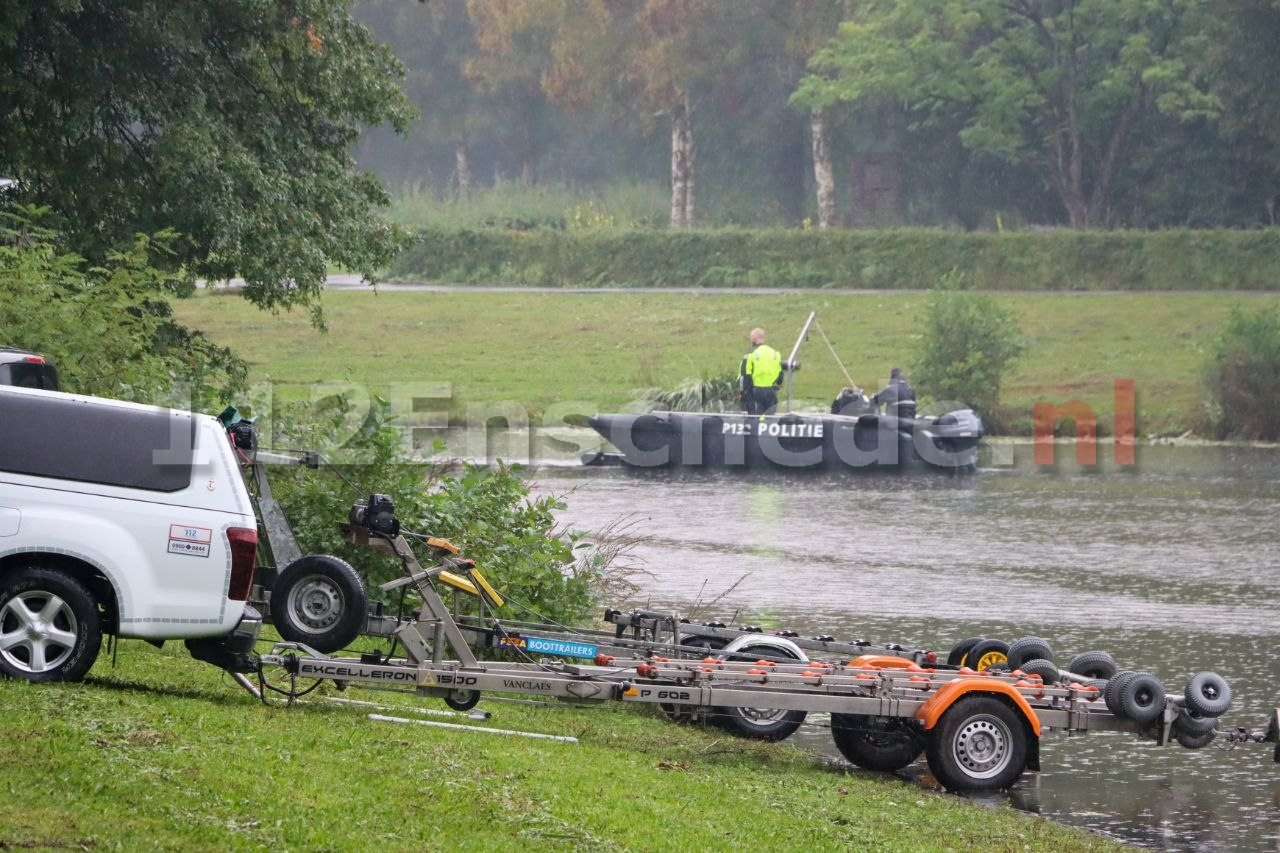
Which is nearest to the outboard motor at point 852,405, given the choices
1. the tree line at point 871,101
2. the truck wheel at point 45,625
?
the truck wheel at point 45,625

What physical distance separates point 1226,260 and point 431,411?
23078 mm

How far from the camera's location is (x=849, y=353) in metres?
41.0

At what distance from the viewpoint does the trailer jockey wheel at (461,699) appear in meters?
11.1

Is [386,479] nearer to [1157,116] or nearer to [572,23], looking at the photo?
[1157,116]

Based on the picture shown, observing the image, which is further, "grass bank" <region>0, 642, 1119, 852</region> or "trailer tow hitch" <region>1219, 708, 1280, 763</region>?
"trailer tow hitch" <region>1219, 708, 1280, 763</region>

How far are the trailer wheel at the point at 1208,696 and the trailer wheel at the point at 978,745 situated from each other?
1084 mm

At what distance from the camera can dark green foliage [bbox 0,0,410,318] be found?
67.8ft

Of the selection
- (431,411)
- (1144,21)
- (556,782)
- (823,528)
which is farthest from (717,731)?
(1144,21)

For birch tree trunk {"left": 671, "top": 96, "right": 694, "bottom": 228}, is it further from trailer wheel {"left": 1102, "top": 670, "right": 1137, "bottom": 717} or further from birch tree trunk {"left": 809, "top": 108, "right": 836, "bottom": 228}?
trailer wheel {"left": 1102, "top": 670, "right": 1137, "bottom": 717}

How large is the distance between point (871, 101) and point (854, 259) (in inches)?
533

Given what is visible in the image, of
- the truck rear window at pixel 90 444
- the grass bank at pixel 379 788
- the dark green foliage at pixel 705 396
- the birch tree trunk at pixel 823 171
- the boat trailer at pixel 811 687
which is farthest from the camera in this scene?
the birch tree trunk at pixel 823 171

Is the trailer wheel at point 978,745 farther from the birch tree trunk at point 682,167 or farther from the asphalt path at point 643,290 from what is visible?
the birch tree trunk at point 682,167

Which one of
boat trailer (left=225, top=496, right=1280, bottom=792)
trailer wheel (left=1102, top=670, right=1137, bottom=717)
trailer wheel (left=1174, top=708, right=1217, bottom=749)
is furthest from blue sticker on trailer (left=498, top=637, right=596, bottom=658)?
trailer wheel (left=1174, top=708, right=1217, bottom=749)

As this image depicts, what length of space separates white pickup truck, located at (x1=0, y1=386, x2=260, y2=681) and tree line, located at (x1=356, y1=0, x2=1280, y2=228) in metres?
46.7
